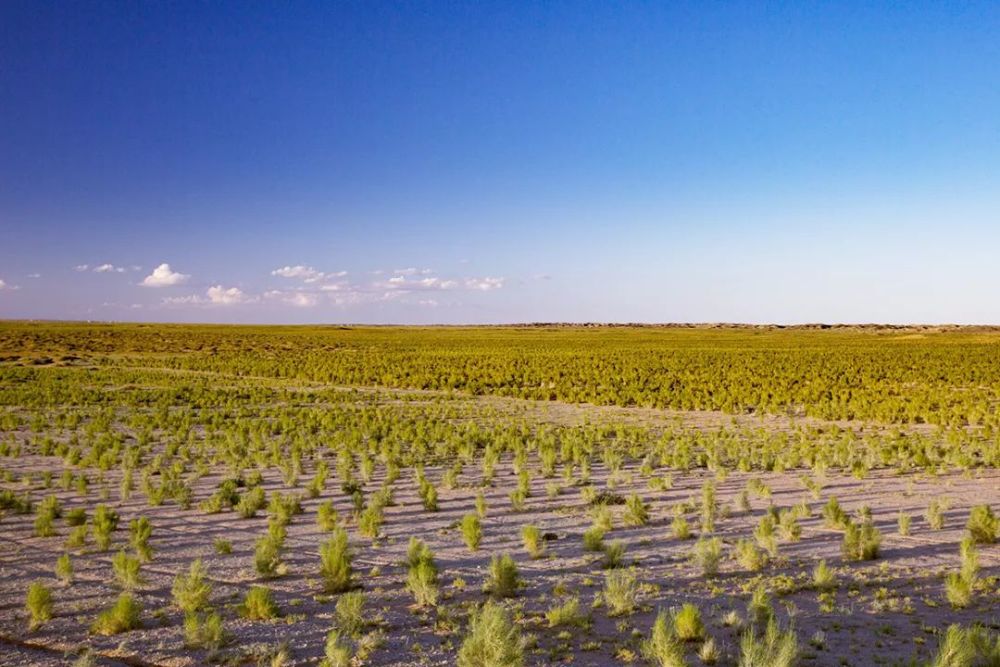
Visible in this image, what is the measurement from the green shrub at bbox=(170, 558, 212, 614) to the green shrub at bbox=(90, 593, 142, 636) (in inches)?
19.7

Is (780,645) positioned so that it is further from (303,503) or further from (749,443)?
(749,443)

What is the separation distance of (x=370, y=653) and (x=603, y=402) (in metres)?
25.6

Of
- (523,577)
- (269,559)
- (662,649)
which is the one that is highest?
(662,649)

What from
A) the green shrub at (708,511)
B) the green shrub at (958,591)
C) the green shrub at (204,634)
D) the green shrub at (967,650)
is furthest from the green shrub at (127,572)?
the green shrub at (958,591)

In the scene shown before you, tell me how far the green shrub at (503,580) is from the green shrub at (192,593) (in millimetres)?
2917

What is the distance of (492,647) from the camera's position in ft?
19.7

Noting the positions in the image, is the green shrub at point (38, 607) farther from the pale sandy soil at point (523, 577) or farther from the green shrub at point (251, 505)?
the green shrub at point (251, 505)

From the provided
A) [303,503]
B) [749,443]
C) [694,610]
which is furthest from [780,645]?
[749,443]

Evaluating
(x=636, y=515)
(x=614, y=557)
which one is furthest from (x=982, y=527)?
(x=614, y=557)

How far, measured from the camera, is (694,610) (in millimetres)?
6844

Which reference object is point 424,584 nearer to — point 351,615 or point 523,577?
point 351,615

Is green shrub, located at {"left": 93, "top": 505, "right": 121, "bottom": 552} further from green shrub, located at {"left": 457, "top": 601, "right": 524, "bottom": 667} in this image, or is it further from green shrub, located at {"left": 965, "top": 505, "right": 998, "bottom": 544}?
green shrub, located at {"left": 965, "top": 505, "right": 998, "bottom": 544}

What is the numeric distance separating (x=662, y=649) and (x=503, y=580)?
94.1 inches

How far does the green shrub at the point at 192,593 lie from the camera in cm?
749
